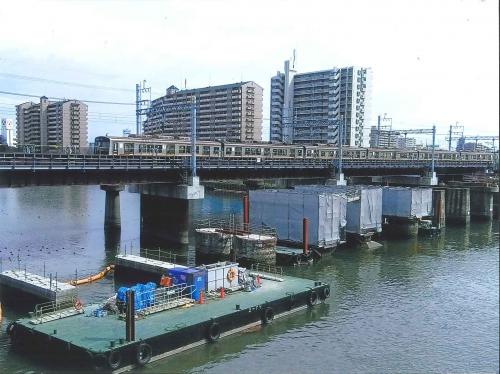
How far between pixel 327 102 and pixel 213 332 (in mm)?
149077

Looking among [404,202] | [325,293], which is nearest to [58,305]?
[325,293]

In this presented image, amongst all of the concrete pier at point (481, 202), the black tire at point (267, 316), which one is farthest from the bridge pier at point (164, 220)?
the concrete pier at point (481, 202)

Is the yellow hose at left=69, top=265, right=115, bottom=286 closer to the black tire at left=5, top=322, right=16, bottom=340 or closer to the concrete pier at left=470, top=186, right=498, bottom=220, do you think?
the black tire at left=5, top=322, right=16, bottom=340

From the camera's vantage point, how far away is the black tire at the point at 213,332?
23.0m

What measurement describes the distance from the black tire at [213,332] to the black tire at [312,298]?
7.45 meters

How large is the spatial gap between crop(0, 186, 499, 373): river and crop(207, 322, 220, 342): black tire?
422 mm

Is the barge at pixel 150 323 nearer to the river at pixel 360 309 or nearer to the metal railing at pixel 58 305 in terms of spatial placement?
the metal railing at pixel 58 305

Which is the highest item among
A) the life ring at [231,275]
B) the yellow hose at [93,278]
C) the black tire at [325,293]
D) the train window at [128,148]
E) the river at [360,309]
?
the train window at [128,148]

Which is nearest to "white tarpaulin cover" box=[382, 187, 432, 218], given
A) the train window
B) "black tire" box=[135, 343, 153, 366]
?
the train window

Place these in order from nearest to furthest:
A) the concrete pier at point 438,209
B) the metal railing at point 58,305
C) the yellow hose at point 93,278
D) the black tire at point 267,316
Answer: the black tire at point 267,316, the metal railing at point 58,305, the yellow hose at point 93,278, the concrete pier at point 438,209

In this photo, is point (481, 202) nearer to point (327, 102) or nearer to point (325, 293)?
point (325, 293)

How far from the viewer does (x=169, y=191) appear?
163ft

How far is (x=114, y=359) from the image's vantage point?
19516mm

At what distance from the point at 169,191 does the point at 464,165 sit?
69321 millimetres
